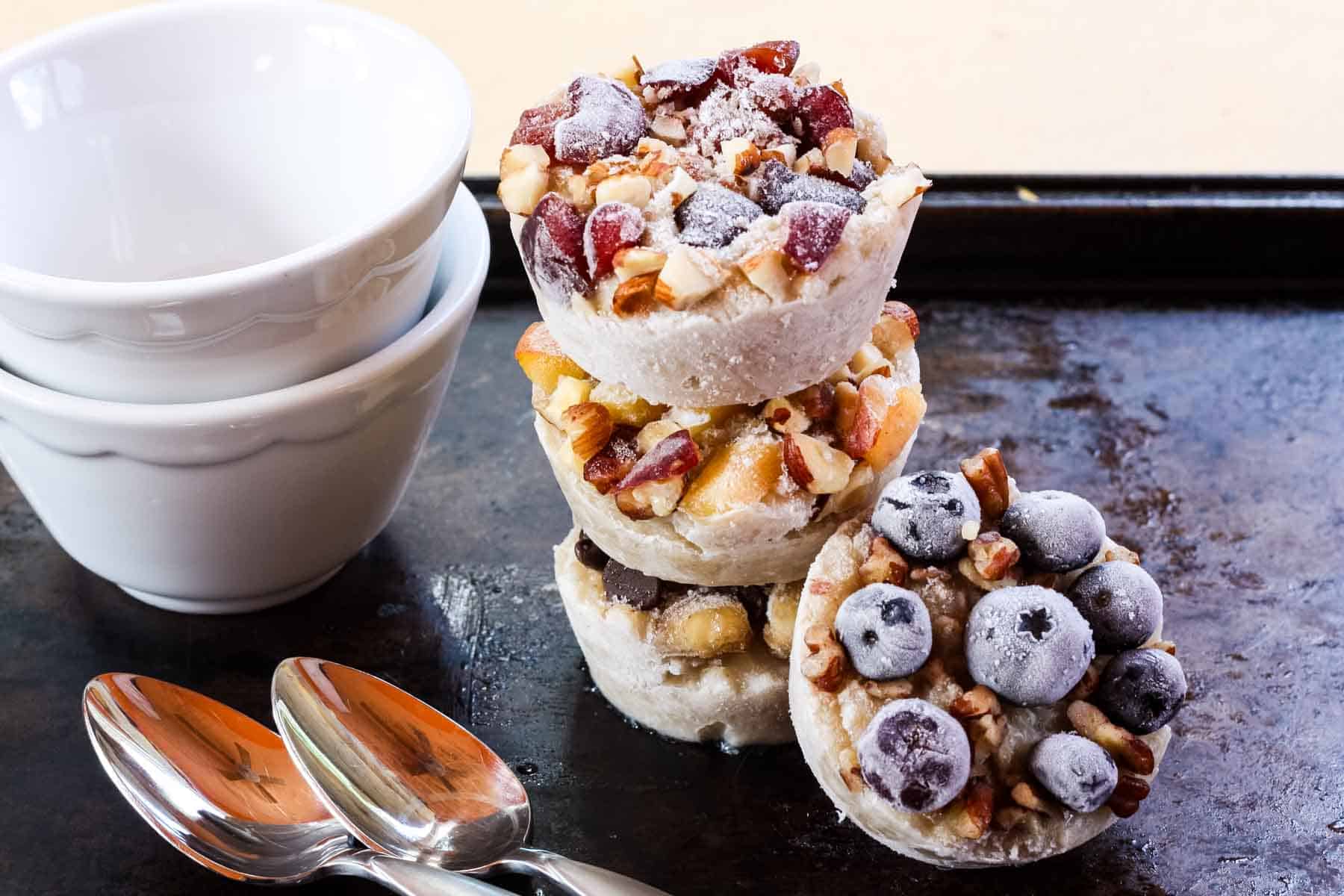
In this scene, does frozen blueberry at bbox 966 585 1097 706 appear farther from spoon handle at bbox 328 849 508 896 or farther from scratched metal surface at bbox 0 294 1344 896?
spoon handle at bbox 328 849 508 896

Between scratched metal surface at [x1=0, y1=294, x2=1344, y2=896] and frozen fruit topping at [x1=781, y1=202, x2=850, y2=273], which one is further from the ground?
frozen fruit topping at [x1=781, y1=202, x2=850, y2=273]

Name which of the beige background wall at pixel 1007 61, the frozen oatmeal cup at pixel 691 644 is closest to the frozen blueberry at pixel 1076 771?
Answer: the frozen oatmeal cup at pixel 691 644

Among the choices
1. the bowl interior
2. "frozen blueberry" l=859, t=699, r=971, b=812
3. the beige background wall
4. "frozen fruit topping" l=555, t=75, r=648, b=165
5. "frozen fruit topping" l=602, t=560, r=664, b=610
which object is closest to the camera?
"frozen blueberry" l=859, t=699, r=971, b=812

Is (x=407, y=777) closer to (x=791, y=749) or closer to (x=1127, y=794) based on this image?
(x=791, y=749)

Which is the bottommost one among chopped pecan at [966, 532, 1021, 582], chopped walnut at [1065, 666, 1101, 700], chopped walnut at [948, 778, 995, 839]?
chopped walnut at [948, 778, 995, 839]

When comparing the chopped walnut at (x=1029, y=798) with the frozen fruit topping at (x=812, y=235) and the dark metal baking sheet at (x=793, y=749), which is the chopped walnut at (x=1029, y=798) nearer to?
the dark metal baking sheet at (x=793, y=749)

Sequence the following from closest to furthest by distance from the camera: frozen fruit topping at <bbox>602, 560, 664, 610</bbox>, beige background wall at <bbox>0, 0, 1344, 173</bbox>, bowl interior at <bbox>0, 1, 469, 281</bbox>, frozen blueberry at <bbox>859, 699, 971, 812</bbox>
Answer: frozen blueberry at <bbox>859, 699, 971, 812</bbox>
frozen fruit topping at <bbox>602, 560, 664, 610</bbox>
bowl interior at <bbox>0, 1, 469, 281</bbox>
beige background wall at <bbox>0, 0, 1344, 173</bbox>

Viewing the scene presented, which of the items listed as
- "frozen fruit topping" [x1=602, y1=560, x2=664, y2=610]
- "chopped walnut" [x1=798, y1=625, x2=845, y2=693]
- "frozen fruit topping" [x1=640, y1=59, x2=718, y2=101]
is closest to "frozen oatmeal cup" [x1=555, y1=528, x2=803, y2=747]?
"frozen fruit topping" [x1=602, y1=560, x2=664, y2=610]

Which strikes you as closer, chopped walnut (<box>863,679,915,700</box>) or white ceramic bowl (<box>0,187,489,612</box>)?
chopped walnut (<box>863,679,915,700</box>)
